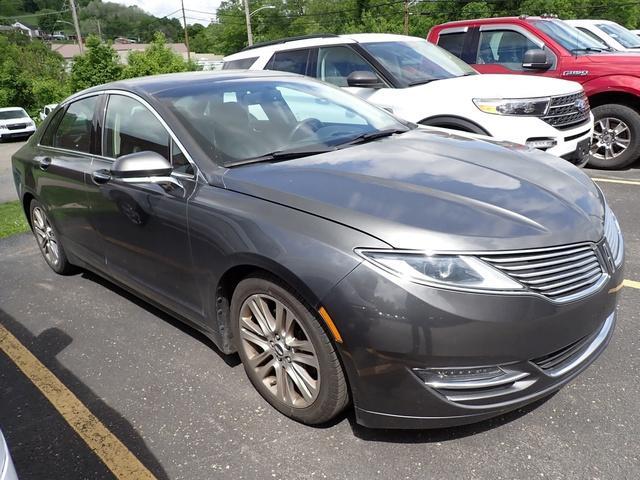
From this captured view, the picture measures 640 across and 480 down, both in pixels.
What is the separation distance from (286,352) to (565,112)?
Answer: 4682 mm

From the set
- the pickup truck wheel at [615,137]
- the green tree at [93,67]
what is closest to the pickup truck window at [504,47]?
the pickup truck wheel at [615,137]

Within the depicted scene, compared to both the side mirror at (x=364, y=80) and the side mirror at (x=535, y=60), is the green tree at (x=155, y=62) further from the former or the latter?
the side mirror at (x=364, y=80)

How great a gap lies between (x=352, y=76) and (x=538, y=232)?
14.1 ft

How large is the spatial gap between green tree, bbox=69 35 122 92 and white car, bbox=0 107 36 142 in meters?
6.06

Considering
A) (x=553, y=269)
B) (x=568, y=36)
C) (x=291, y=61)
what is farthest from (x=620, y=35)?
(x=553, y=269)

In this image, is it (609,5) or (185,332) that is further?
(609,5)

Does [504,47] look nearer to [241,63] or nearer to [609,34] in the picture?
[609,34]

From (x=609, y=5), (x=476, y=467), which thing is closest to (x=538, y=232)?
(x=476, y=467)

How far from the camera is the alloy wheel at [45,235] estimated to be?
182 inches

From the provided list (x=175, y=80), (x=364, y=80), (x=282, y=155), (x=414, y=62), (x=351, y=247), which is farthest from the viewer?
(x=414, y=62)

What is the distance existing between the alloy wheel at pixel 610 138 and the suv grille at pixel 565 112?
1341 millimetres

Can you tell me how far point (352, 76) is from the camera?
19.7 ft

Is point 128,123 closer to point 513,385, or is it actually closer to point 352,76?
point 513,385

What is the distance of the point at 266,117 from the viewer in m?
3.32
